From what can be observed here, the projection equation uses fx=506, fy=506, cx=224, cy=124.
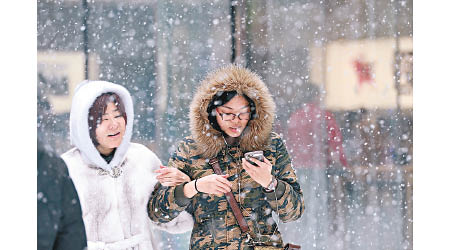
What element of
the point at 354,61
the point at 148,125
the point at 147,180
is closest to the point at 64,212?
the point at 147,180

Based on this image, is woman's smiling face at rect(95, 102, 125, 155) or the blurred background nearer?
woman's smiling face at rect(95, 102, 125, 155)

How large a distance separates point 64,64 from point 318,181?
4.25ft

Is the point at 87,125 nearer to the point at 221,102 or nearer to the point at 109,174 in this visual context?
the point at 109,174

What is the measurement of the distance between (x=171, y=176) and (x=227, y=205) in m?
0.22

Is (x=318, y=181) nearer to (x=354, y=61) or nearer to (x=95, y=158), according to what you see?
(x=354, y=61)

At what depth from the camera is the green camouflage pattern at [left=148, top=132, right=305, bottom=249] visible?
179cm

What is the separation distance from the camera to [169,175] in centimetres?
180

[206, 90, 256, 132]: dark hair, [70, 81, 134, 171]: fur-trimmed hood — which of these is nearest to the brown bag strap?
[206, 90, 256, 132]: dark hair

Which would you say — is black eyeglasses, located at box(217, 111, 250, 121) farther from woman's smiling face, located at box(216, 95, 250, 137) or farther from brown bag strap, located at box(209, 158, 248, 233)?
brown bag strap, located at box(209, 158, 248, 233)

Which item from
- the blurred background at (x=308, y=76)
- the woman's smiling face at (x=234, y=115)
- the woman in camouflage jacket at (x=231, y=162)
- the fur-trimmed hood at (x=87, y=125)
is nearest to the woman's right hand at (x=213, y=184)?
the woman in camouflage jacket at (x=231, y=162)

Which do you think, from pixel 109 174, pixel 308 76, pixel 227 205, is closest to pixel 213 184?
pixel 227 205

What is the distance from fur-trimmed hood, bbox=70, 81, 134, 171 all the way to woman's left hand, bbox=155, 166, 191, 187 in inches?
7.1

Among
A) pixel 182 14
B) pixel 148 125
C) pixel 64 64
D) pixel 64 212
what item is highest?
pixel 182 14

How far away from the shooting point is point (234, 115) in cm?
181
